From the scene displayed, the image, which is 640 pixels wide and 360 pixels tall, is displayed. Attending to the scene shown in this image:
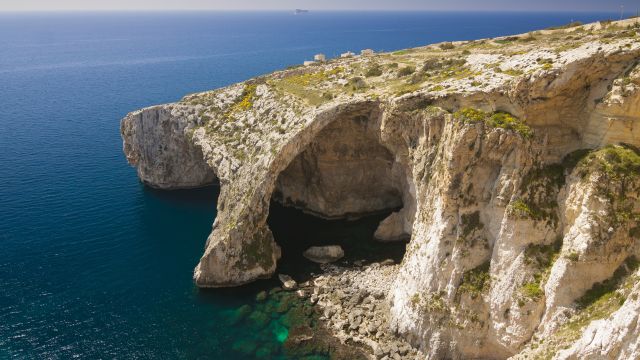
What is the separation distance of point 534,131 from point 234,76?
14022 cm

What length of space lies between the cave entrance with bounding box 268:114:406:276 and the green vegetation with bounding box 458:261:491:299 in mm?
20321

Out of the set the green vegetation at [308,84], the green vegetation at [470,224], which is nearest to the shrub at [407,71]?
the green vegetation at [308,84]

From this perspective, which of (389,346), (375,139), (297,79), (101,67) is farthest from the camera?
(101,67)

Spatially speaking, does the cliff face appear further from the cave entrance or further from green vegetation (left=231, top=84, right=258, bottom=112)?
green vegetation (left=231, top=84, right=258, bottom=112)

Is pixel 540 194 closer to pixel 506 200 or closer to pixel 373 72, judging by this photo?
pixel 506 200

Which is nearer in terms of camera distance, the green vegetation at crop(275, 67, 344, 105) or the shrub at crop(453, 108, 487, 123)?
the shrub at crop(453, 108, 487, 123)

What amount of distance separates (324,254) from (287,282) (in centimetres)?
669

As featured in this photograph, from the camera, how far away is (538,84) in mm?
34375

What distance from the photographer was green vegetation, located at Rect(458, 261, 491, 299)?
35312 mm

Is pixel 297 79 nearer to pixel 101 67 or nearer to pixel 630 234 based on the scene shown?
pixel 630 234

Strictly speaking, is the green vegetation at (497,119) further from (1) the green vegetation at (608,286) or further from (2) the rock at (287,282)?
(2) the rock at (287,282)

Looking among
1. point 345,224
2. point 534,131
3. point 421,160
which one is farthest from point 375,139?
point 534,131

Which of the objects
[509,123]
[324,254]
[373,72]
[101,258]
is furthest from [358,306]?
[373,72]

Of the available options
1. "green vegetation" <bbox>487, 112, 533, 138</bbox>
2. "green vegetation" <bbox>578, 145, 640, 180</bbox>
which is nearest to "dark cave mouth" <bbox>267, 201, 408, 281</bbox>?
"green vegetation" <bbox>487, 112, 533, 138</bbox>
